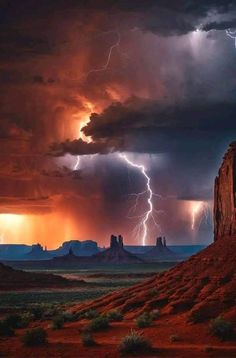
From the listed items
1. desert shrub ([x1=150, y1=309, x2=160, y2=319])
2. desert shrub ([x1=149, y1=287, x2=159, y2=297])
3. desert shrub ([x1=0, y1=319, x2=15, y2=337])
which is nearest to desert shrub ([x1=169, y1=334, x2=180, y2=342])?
desert shrub ([x1=150, y1=309, x2=160, y2=319])

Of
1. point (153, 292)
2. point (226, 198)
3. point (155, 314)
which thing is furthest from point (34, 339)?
point (226, 198)

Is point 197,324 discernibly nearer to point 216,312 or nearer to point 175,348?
point 216,312

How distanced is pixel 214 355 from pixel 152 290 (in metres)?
18.2

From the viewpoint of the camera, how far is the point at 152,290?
146 feet

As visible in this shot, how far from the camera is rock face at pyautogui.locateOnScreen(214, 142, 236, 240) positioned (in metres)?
47.9

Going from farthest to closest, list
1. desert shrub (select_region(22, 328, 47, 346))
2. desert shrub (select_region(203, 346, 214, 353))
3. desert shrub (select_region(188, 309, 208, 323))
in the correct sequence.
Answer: desert shrub (select_region(188, 309, 208, 323)) → desert shrub (select_region(22, 328, 47, 346)) → desert shrub (select_region(203, 346, 214, 353))

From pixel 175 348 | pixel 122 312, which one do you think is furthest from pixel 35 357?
pixel 122 312

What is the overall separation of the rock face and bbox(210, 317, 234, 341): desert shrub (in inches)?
691

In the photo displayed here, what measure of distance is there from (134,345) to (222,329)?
5136mm

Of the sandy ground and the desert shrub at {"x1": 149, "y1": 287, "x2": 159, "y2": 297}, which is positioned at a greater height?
the desert shrub at {"x1": 149, "y1": 287, "x2": 159, "y2": 297}

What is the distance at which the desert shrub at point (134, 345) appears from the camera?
1088 inches

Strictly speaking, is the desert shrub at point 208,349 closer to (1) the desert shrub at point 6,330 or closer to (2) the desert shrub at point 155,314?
(2) the desert shrub at point 155,314

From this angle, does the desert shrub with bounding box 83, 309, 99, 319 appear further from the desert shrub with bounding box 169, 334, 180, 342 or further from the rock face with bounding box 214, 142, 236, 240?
the rock face with bounding box 214, 142, 236, 240

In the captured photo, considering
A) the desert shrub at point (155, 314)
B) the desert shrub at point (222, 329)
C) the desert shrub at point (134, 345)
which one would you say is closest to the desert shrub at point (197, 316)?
the desert shrub at point (155, 314)
